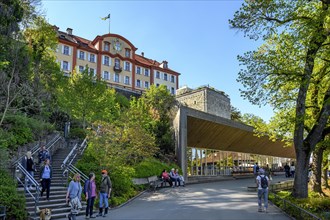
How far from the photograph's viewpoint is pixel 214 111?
3759 centimetres

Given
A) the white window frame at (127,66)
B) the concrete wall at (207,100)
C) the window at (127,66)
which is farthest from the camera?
the window at (127,66)

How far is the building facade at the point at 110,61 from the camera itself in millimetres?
48875

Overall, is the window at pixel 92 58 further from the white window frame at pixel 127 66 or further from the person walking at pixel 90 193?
the person walking at pixel 90 193

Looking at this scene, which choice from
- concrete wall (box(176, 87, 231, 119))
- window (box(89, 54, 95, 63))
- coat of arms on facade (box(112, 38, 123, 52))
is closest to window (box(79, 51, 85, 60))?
window (box(89, 54, 95, 63))

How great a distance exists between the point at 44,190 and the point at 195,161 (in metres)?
18.9

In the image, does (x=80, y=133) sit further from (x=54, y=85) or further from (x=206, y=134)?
(x=206, y=134)

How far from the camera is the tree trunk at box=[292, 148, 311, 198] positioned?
1480 cm

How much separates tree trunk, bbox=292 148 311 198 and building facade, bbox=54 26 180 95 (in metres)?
33.7

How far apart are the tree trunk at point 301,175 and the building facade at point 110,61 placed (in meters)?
33.7

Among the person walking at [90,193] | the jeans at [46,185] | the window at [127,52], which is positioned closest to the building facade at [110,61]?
the window at [127,52]

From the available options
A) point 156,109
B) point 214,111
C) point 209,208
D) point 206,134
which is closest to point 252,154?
point 214,111

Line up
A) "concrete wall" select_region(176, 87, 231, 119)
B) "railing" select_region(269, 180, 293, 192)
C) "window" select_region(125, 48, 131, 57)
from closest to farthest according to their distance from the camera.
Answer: "railing" select_region(269, 180, 293, 192) < "concrete wall" select_region(176, 87, 231, 119) < "window" select_region(125, 48, 131, 57)

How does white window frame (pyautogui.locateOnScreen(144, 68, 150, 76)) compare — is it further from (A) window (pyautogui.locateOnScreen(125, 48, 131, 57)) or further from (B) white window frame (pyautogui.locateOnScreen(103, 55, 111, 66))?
(B) white window frame (pyautogui.locateOnScreen(103, 55, 111, 66))

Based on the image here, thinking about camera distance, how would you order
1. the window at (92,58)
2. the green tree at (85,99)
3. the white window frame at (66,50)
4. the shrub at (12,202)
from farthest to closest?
the window at (92,58), the white window frame at (66,50), the green tree at (85,99), the shrub at (12,202)
